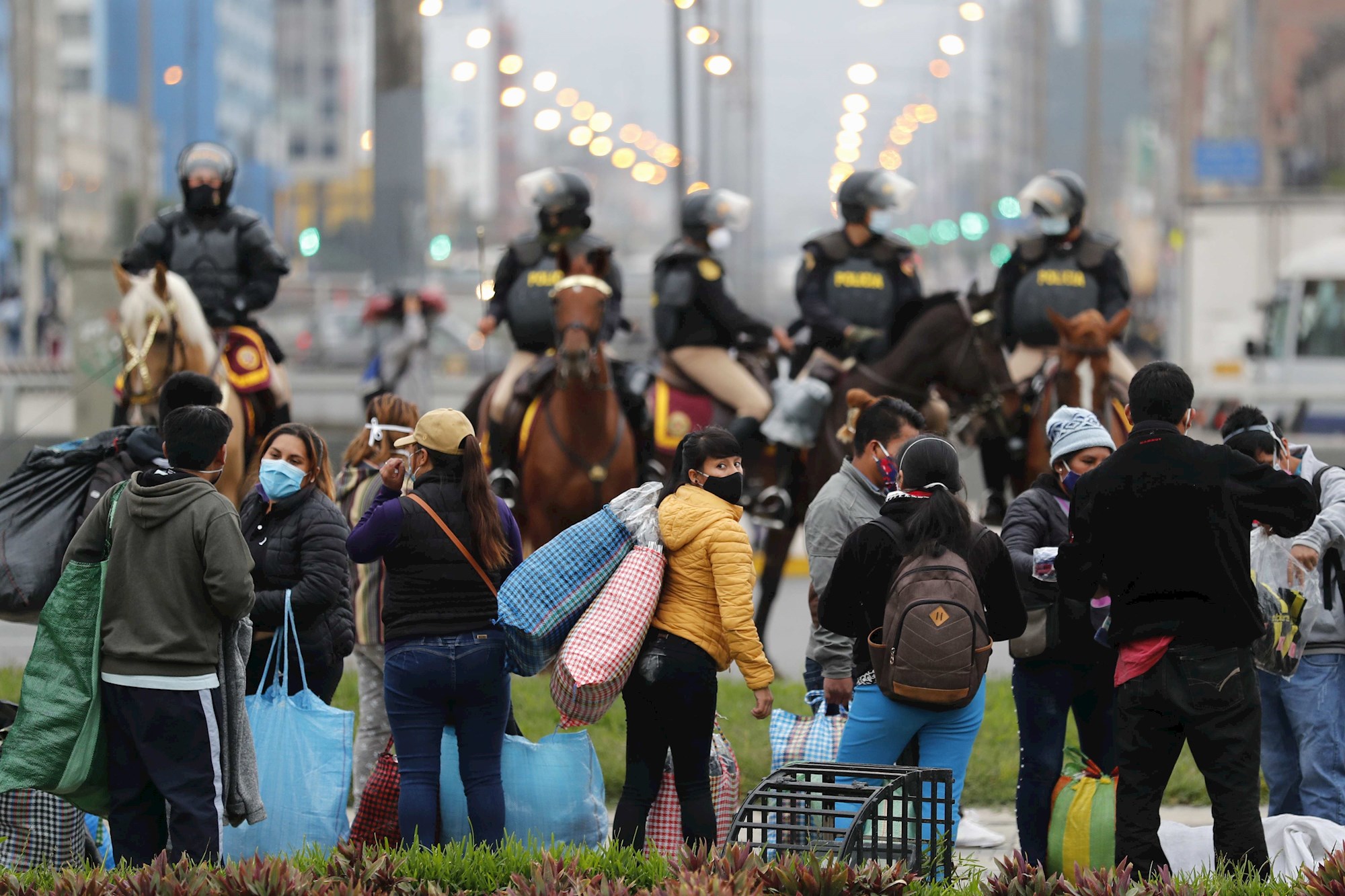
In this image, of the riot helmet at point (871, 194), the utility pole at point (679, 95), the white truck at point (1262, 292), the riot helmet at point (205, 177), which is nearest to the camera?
the riot helmet at point (205, 177)

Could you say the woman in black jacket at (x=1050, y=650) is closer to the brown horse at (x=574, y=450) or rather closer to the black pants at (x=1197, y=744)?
the black pants at (x=1197, y=744)

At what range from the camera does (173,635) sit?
5.91 m

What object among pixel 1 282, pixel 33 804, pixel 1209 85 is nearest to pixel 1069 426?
pixel 33 804

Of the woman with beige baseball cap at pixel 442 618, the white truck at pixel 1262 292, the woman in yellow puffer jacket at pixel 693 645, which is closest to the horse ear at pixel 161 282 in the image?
the woman with beige baseball cap at pixel 442 618

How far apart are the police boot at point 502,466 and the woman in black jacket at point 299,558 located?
13.8ft

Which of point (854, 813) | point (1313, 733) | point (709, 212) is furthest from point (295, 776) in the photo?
point (709, 212)

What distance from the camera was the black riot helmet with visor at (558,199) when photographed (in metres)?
11.9

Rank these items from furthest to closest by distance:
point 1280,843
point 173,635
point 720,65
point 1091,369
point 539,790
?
1. point 720,65
2. point 1091,369
3. point 539,790
4. point 1280,843
5. point 173,635

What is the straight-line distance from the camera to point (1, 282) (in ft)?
154

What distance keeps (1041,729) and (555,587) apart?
1.86 m

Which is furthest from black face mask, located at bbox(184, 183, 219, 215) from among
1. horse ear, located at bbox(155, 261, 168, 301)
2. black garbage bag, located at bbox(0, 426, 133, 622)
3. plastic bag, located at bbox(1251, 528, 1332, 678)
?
plastic bag, located at bbox(1251, 528, 1332, 678)

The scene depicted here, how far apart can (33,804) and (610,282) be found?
6.08 meters

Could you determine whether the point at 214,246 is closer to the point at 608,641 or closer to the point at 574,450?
A: the point at 574,450

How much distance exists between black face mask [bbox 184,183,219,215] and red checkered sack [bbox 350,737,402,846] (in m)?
5.55
